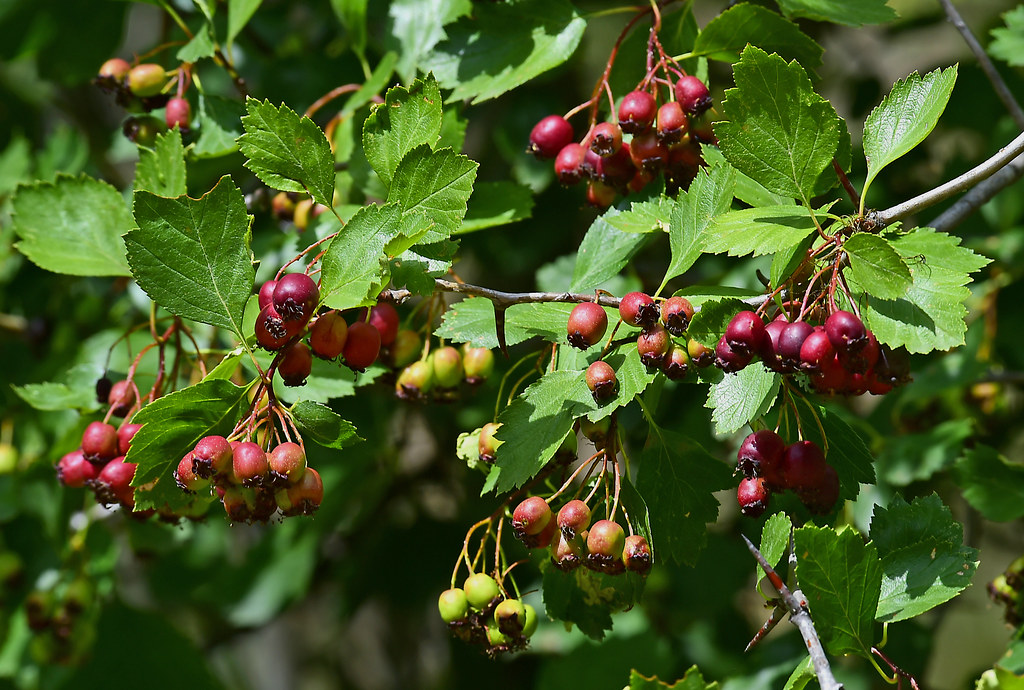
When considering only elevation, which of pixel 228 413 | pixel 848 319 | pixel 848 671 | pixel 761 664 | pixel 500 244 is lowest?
pixel 848 671

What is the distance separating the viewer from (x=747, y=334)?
1.06 m

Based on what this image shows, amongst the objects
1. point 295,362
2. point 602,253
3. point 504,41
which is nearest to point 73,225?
point 295,362

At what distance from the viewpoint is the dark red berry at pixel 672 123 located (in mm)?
1322

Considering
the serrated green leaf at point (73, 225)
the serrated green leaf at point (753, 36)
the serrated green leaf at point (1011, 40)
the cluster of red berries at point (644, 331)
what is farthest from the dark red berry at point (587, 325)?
the serrated green leaf at point (1011, 40)

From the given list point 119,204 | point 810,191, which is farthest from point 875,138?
point 119,204

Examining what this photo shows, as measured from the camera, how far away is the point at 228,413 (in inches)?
47.0

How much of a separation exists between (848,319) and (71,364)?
1.78m

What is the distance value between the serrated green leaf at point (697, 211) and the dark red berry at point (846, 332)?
220 millimetres

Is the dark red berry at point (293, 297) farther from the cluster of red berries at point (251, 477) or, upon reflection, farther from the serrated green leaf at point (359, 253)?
the cluster of red berries at point (251, 477)

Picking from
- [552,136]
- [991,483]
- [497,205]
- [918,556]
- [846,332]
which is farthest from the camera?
[991,483]

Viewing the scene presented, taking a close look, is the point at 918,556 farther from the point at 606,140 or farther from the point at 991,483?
the point at 606,140

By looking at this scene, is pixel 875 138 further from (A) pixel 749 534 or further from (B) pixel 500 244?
(B) pixel 500 244

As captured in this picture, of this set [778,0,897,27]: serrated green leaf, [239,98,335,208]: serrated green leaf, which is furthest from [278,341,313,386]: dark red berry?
[778,0,897,27]: serrated green leaf

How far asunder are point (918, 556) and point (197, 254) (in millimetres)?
1077
